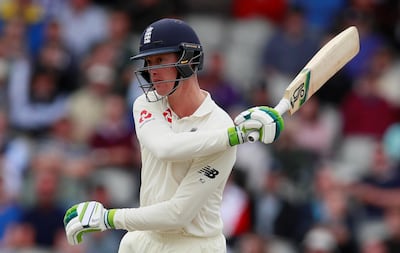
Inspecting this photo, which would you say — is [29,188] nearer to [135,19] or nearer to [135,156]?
[135,156]

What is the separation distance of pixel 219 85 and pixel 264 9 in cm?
136

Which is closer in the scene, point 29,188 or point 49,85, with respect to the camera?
point 29,188

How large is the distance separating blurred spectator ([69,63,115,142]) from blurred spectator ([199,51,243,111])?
86cm

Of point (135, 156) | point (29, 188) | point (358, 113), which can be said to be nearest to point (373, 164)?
point (358, 113)

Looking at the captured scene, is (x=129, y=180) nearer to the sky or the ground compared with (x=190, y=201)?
nearer to the ground

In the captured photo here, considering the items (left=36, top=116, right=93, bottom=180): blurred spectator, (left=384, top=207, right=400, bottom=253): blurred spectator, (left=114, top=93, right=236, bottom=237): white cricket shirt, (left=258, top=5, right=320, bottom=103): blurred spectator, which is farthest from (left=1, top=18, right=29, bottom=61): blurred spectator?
(left=114, top=93, right=236, bottom=237): white cricket shirt

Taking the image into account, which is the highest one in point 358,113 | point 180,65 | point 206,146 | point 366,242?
point 180,65

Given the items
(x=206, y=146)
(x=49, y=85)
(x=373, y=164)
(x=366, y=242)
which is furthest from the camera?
(x=49, y=85)

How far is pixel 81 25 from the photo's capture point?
11992mm

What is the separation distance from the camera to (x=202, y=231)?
19.2 feet

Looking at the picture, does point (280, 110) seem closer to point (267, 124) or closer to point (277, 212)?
point (267, 124)

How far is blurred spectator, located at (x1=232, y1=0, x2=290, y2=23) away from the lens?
39.4ft

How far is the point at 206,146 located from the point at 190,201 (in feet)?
0.96

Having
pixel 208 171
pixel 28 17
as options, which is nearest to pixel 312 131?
pixel 28 17
